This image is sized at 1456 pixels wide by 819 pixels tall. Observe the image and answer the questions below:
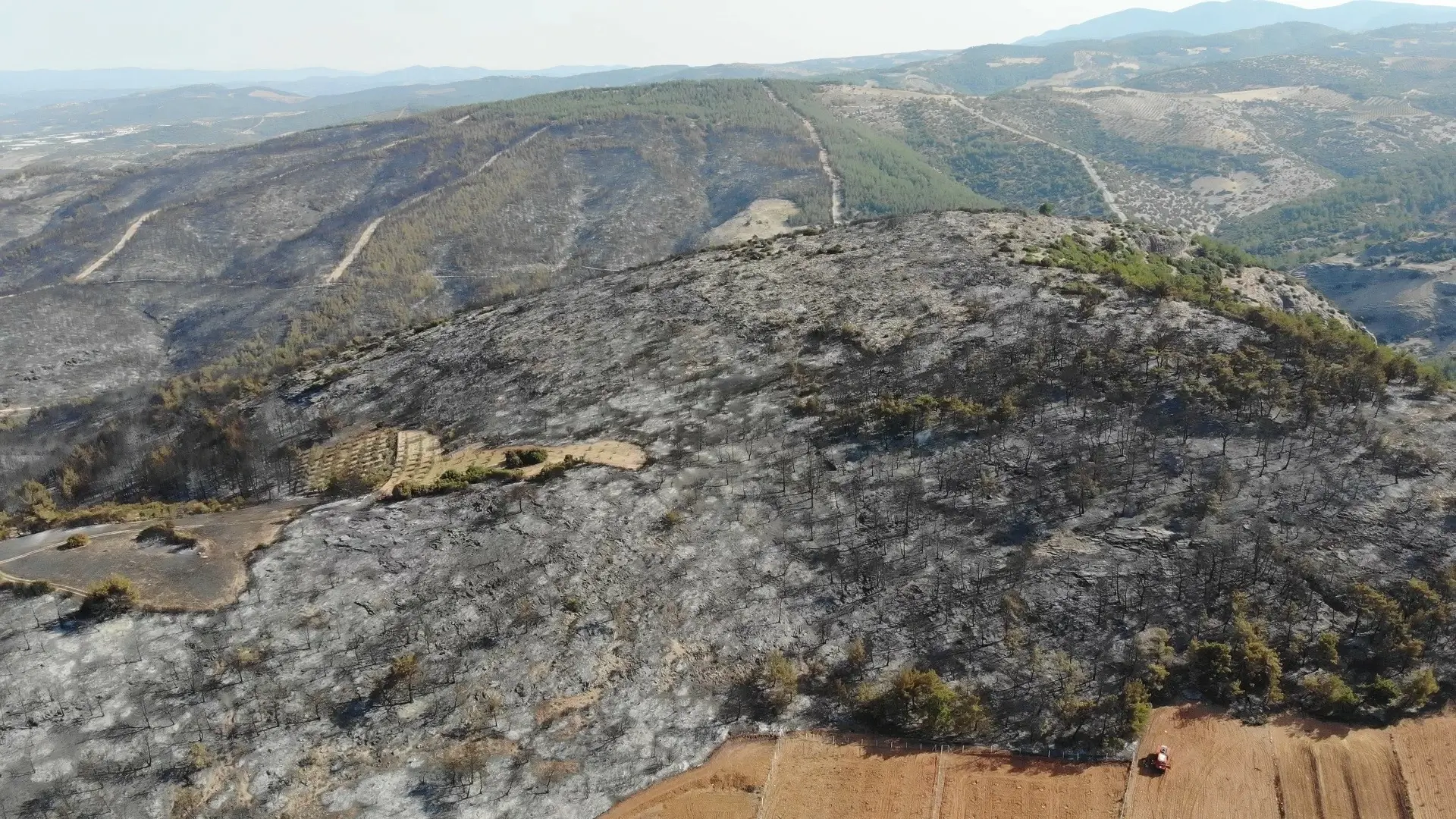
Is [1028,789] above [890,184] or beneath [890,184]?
beneath

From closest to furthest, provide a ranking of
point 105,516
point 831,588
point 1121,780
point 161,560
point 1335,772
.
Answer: point 1335,772 < point 1121,780 < point 831,588 < point 161,560 < point 105,516

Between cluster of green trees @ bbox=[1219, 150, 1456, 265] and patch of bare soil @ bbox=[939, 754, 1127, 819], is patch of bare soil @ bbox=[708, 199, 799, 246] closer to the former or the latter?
cluster of green trees @ bbox=[1219, 150, 1456, 265]

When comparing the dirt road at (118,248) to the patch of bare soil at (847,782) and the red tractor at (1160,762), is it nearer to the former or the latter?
the patch of bare soil at (847,782)

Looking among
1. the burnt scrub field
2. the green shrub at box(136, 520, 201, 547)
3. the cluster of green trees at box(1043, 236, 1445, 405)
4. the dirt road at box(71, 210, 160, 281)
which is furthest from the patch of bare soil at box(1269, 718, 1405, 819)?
the dirt road at box(71, 210, 160, 281)

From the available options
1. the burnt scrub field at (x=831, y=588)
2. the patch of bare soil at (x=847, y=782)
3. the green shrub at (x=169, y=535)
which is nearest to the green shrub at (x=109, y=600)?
the burnt scrub field at (x=831, y=588)

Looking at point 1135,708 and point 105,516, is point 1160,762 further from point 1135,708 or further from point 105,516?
point 105,516

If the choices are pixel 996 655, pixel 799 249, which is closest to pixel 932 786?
pixel 996 655

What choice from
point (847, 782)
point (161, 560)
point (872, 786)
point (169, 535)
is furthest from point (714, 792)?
point (169, 535)

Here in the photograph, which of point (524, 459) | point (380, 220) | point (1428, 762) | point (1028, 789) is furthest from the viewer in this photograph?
point (380, 220)
